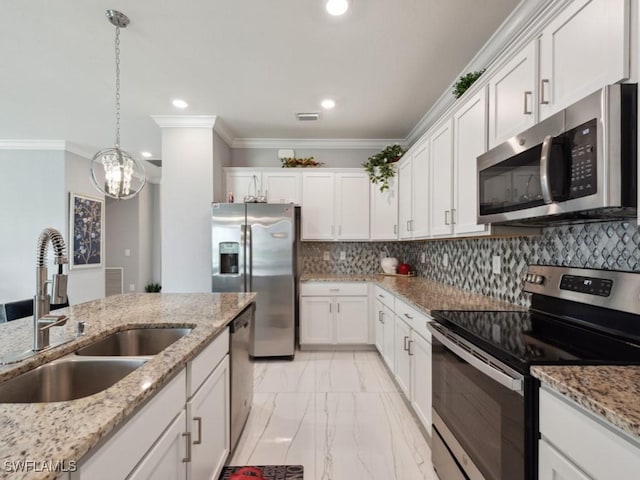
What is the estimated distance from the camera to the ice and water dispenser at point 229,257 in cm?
343

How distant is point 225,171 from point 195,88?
119cm

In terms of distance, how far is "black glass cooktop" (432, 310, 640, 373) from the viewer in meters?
1.01

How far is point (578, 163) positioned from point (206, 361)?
1650mm

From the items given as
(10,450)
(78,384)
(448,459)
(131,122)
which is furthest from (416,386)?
(131,122)

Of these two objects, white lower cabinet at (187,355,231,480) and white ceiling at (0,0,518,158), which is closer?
white lower cabinet at (187,355,231,480)

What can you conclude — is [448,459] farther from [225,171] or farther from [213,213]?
[225,171]

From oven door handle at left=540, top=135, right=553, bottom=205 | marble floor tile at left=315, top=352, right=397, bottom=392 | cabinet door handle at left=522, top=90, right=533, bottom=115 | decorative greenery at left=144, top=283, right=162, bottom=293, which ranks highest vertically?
cabinet door handle at left=522, top=90, right=533, bottom=115

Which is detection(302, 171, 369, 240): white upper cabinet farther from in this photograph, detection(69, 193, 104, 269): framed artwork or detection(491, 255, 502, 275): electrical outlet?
detection(69, 193, 104, 269): framed artwork

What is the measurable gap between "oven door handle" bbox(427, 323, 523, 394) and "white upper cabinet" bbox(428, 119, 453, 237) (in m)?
0.95

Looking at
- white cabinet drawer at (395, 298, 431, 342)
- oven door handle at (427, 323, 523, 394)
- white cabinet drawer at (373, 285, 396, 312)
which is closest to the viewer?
oven door handle at (427, 323, 523, 394)

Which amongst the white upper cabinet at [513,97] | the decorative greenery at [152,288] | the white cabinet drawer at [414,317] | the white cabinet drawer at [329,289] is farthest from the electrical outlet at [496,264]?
the decorative greenery at [152,288]

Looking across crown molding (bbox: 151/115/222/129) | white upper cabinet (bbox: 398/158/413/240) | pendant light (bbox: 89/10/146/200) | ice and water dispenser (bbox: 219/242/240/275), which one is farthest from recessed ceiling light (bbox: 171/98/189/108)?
white upper cabinet (bbox: 398/158/413/240)

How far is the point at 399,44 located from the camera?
7.25ft

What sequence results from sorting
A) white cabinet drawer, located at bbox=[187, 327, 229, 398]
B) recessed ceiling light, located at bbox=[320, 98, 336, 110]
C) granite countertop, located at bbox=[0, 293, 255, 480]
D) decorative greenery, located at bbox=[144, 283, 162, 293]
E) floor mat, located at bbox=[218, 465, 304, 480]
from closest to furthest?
1. granite countertop, located at bbox=[0, 293, 255, 480]
2. white cabinet drawer, located at bbox=[187, 327, 229, 398]
3. floor mat, located at bbox=[218, 465, 304, 480]
4. recessed ceiling light, located at bbox=[320, 98, 336, 110]
5. decorative greenery, located at bbox=[144, 283, 162, 293]
